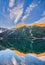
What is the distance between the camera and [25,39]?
177cm

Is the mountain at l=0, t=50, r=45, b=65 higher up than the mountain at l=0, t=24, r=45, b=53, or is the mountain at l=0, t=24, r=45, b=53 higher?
the mountain at l=0, t=24, r=45, b=53

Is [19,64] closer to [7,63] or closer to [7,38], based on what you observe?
[7,63]

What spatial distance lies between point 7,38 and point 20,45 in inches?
6.5

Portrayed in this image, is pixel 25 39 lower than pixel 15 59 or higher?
higher

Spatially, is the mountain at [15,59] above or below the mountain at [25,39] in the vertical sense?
below

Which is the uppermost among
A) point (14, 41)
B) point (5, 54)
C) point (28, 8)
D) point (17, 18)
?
point (28, 8)

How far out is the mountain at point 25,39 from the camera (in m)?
1.75

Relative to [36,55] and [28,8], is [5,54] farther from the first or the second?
[28,8]

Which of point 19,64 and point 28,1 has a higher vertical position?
point 28,1

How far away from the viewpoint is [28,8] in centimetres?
181

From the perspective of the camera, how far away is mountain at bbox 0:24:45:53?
5.73 feet

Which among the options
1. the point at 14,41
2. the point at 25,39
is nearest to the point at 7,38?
the point at 14,41

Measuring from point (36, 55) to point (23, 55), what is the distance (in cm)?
14

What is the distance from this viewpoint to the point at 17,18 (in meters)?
1.79
